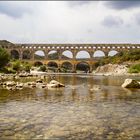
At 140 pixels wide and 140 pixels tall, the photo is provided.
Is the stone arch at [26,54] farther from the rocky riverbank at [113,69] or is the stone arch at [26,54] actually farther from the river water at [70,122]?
the river water at [70,122]

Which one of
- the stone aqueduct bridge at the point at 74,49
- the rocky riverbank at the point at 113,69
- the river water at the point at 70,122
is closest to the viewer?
the river water at the point at 70,122

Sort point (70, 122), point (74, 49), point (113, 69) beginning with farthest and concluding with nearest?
point (74, 49) < point (113, 69) < point (70, 122)

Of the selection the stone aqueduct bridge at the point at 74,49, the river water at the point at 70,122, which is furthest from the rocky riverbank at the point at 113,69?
the river water at the point at 70,122

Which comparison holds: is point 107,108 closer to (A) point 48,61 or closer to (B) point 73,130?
(B) point 73,130

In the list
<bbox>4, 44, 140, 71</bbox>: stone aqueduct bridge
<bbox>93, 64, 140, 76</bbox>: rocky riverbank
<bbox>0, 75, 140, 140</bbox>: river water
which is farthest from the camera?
<bbox>4, 44, 140, 71</bbox>: stone aqueduct bridge

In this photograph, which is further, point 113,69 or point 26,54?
point 26,54

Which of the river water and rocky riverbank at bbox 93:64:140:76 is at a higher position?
rocky riverbank at bbox 93:64:140:76

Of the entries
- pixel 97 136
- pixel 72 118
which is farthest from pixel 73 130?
pixel 72 118

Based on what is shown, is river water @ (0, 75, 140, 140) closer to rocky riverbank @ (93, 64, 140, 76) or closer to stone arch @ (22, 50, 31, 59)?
rocky riverbank @ (93, 64, 140, 76)

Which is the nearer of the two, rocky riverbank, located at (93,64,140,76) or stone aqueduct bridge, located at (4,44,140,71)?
rocky riverbank, located at (93,64,140,76)

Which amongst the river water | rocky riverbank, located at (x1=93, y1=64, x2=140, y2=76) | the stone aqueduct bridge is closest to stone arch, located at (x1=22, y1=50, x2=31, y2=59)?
Answer: the stone aqueduct bridge

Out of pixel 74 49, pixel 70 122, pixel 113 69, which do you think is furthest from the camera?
pixel 74 49

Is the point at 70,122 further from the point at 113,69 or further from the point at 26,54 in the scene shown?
A: the point at 26,54

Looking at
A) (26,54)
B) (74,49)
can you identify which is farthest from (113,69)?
(26,54)
